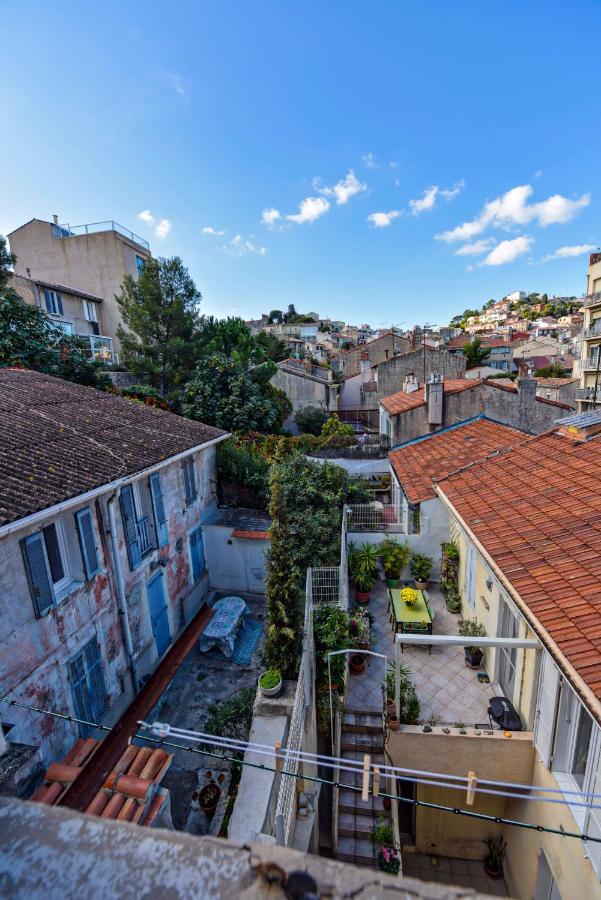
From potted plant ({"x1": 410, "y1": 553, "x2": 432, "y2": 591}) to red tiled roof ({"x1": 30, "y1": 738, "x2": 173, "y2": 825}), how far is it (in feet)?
29.3

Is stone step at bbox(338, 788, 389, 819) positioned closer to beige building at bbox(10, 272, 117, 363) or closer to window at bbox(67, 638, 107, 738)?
window at bbox(67, 638, 107, 738)

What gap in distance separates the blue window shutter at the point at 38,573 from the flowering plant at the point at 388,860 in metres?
7.56

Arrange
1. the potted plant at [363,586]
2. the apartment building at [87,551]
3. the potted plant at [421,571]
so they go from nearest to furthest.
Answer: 1. the apartment building at [87,551]
2. the potted plant at [363,586]
3. the potted plant at [421,571]

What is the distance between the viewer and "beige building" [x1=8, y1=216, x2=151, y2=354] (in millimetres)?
33406

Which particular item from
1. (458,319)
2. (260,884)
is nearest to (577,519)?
(260,884)

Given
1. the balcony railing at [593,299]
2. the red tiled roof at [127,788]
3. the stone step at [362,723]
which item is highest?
the balcony railing at [593,299]

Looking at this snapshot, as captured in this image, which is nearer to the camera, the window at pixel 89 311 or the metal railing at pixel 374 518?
the metal railing at pixel 374 518

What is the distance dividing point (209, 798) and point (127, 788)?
2806 mm

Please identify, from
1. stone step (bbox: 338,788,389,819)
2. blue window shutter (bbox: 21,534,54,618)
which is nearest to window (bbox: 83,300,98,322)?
blue window shutter (bbox: 21,534,54,618)

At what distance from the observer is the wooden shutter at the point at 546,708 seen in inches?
265

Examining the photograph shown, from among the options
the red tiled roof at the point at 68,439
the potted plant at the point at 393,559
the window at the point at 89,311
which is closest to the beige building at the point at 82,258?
the window at the point at 89,311

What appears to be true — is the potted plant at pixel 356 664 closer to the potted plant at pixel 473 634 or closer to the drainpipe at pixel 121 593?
the potted plant at pixel 473 634

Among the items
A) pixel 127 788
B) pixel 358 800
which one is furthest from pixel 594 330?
pixel 127 788

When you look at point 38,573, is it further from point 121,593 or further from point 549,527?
point 549,527
